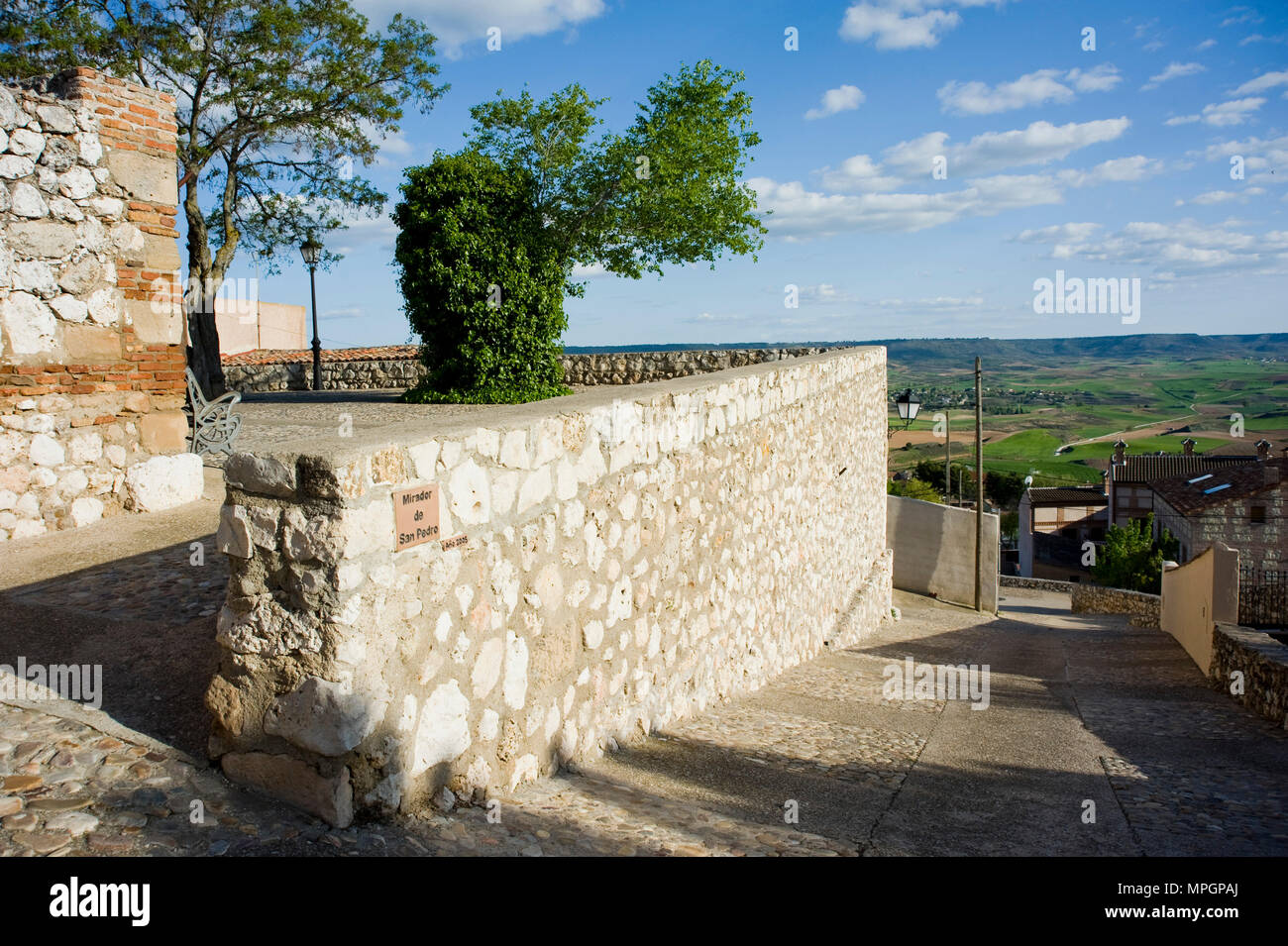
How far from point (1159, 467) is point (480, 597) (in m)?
59.1

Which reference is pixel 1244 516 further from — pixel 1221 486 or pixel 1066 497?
pixel 1066 497

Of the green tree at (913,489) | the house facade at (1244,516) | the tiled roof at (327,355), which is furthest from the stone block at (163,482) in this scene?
the green tree at (913,489)

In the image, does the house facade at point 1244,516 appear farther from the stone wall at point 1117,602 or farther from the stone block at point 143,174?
the stone block at point 143,174

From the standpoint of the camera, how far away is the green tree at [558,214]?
12273 mm

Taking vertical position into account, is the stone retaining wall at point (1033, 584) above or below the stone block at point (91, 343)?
below

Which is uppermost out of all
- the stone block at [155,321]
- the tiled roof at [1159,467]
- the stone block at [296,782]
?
the stone block at [155,321]

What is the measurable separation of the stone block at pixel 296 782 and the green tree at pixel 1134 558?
42.0 m

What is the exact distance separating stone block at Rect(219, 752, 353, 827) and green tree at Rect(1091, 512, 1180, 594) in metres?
42.0

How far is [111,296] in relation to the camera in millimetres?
5699

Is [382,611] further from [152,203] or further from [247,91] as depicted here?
[247,91]

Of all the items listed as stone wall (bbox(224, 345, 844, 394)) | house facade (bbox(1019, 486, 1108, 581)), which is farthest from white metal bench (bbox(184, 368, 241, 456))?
house facade (bbox(1019, 486, 1108, 581))

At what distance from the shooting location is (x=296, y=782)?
99.8 inches

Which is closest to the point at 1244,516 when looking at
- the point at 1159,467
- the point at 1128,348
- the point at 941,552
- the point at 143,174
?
the point at 1159,467

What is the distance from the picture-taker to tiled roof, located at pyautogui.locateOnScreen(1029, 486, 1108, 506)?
56.3m
